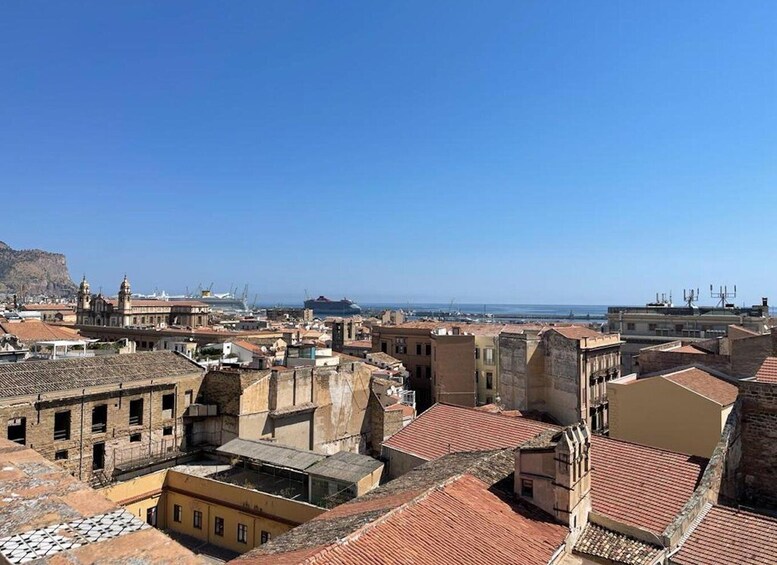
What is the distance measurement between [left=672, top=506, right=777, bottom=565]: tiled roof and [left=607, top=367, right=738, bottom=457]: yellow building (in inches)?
290

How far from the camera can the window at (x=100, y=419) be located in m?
23.8

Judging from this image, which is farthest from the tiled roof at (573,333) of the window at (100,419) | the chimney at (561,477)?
the window at (100,419)

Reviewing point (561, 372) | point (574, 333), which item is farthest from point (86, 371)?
point (574, 333)

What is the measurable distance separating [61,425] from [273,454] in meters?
9.52

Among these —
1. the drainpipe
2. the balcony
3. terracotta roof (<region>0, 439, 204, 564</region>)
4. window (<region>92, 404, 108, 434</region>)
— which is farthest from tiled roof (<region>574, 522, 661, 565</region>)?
window (<region>92, 404, 108, 434</region>)

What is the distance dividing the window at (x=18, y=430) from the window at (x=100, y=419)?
2.87m

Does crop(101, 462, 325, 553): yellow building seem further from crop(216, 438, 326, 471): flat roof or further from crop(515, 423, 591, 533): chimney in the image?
crop(515, 423, 591, 533): chimney

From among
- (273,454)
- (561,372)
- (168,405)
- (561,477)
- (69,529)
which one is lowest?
(273,454)

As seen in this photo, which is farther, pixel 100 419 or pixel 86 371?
pixel 86 371

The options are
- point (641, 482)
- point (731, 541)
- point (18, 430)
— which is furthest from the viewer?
point (18, 430)

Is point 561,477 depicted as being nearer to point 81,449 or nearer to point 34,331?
point 81,449

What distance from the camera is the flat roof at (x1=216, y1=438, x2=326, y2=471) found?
21.0m

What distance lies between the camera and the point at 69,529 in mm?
8508

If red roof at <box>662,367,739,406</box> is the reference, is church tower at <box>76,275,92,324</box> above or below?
above
